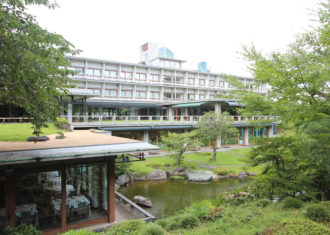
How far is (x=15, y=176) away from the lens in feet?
21.4

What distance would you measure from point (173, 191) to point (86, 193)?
720 centimetres

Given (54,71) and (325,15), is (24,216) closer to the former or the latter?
(54,71)

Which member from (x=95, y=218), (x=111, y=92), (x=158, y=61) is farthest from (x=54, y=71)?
(x=158, y=61)

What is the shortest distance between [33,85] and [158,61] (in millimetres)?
39828

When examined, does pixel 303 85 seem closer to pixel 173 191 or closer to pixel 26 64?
pixel 26 64

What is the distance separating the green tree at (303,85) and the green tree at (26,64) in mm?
5365

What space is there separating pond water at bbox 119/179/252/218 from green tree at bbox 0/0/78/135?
7.49 meters

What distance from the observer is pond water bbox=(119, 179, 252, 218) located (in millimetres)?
11641

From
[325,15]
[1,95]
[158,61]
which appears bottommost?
[1,95]

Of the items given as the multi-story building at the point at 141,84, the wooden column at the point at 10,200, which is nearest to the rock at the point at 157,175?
the wooden column at the point at 10,200

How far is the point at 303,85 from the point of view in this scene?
17.8ft

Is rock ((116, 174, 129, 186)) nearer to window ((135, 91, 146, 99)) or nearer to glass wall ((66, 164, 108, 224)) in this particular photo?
glass wall ((66, 164, 108, 224))

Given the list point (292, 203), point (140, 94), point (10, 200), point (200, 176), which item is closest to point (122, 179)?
point (200, 176)

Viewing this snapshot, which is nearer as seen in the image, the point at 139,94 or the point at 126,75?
the point at 126,75
